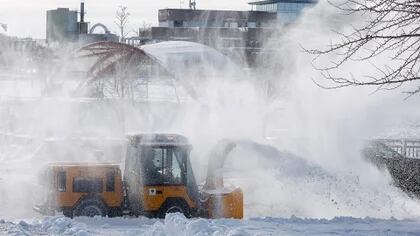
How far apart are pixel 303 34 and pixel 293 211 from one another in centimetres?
1836

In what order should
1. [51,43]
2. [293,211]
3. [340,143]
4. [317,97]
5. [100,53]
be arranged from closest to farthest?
1. [293,211]
2. [340,143]
3. [317,97]
4. [100,53]
5. [51,43]

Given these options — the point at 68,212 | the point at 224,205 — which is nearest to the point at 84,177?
the point at 68,212

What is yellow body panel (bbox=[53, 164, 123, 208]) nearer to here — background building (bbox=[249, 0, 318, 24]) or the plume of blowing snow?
the plume of blowing snow

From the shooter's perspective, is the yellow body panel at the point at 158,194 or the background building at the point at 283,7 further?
the background building at the point at 283,7

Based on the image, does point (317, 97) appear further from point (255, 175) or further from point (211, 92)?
point (211, 92)

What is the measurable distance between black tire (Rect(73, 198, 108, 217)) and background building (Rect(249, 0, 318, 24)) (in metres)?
66.9

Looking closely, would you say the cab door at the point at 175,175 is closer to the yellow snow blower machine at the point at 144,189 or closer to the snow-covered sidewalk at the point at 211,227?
the yellow snow blower machine at the point at 144,189

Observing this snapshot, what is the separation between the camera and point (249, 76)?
151ft

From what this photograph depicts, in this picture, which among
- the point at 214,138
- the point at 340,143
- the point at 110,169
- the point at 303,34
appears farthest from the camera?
the point at 303,34

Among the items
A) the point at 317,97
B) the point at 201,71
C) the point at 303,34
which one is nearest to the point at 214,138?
the point at 317,97

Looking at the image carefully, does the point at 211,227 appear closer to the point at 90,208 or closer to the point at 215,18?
the point at 90,208

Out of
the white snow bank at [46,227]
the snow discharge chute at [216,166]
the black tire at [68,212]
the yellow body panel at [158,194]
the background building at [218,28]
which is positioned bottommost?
the black tire at [68,212]

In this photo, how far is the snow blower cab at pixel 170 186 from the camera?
1731cm

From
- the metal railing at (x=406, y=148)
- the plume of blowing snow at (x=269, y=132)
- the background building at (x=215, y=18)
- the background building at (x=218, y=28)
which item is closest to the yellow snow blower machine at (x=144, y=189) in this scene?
the plume of blowing snow at (x=269, y=132)
